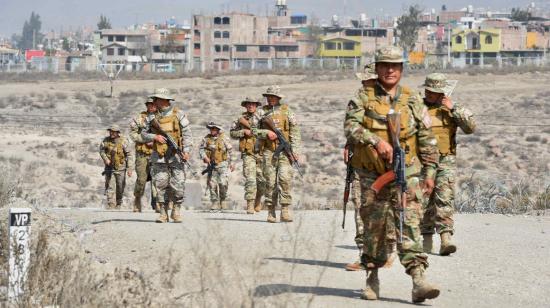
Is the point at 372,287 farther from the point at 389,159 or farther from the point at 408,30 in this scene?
the point at 408,30

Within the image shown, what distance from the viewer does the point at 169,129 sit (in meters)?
15.7

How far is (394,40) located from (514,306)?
143352 millimetres

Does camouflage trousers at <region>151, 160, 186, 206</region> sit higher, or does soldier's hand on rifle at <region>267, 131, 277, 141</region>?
soldier's hand on rifle at <region>267, 131, 277, 141</region>

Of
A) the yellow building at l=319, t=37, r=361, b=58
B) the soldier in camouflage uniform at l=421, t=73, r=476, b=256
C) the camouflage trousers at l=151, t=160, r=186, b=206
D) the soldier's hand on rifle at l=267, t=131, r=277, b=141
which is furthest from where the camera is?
the yellow building at l=319, t=37, r=361, b=58

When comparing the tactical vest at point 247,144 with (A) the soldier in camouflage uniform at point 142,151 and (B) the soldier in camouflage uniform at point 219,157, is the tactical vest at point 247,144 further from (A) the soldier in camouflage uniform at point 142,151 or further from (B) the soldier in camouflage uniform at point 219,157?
(A) the soldier in camouflage uniform at point 142,151

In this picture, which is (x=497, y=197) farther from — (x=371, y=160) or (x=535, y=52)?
(x=535, y=52)

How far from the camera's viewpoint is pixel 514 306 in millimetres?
9891

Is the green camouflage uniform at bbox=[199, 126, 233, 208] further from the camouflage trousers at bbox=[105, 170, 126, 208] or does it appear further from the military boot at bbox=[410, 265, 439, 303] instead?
the military boot at bbox=[410, 265, 439, 303]

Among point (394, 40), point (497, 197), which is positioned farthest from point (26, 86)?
point (394, 40)

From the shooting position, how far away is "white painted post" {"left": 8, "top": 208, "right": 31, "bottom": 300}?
859cm

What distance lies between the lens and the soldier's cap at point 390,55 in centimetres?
927

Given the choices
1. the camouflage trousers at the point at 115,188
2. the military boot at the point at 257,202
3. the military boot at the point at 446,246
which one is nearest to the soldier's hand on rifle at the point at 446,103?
the military boot at the point at 446,246

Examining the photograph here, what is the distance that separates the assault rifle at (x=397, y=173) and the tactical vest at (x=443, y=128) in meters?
3.18

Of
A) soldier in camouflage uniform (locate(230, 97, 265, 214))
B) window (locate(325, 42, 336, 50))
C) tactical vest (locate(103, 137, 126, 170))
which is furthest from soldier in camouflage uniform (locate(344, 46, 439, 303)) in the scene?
window (locate(325, 42, 336, 50))
